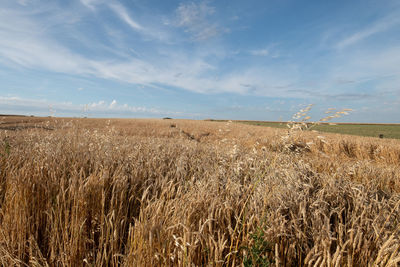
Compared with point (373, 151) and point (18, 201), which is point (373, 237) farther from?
point (373, 151)

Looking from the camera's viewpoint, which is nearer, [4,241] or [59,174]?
[4,241]

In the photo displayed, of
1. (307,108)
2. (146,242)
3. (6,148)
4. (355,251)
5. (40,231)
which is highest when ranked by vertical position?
(307,108)

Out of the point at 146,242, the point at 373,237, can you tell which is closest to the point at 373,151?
the point at 373,237

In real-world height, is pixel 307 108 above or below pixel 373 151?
above

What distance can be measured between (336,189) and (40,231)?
14.5 ft

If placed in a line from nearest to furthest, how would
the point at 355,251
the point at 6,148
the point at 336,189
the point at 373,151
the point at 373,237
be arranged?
1. the point at 355,251
2. the point at 373,237
3. the point at 336,189
4. the point at 6,148
5. the point at 373,151

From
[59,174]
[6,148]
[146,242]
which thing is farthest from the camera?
[6,148]

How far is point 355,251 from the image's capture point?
183cm

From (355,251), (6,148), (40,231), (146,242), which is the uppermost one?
(6,148)

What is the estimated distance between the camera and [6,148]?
445 centimetres

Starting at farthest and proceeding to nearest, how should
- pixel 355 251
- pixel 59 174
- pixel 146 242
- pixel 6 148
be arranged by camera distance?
pixel 6 148
pixel 59 174
pixel 355 251
pixel 146 242

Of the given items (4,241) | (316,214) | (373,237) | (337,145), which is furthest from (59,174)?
(337,145)

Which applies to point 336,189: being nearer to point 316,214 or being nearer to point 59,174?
point 316,214

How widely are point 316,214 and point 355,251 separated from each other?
426 mm
